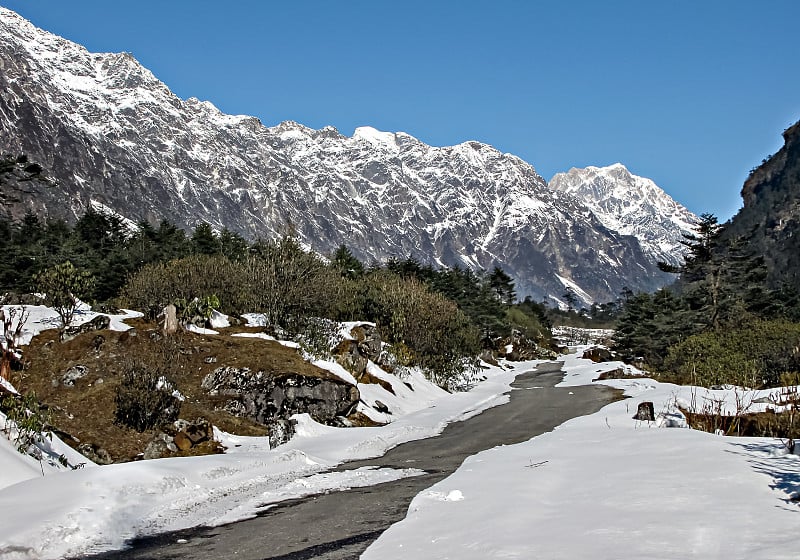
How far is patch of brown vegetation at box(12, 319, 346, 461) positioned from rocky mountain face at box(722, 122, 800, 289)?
11599 cm

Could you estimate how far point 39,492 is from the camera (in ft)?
34.1

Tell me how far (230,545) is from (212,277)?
29937 millimetres

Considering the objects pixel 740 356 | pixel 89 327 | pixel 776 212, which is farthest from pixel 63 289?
pixel 776 212

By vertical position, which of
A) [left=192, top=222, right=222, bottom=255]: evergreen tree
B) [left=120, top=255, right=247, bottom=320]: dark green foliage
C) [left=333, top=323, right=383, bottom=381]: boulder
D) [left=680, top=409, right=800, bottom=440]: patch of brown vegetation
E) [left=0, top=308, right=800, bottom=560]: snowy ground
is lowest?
[left=0, top=308, right=800, bottom=560]: snowy ground

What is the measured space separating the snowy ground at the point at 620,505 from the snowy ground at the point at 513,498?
0.02 meters

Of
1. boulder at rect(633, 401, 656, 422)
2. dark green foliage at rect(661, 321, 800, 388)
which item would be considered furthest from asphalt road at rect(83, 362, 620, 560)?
dark green foliage at rect(661, 321, 800, 388)

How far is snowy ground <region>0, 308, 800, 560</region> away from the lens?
6.88 m

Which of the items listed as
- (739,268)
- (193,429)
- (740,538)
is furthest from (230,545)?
(739,268)

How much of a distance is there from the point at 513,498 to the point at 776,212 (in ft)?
561

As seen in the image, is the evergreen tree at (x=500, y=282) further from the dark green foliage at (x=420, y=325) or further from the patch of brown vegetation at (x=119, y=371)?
the patch of brown vegetation at (x=119, y=371)

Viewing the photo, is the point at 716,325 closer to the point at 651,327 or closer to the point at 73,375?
the point at 651,327

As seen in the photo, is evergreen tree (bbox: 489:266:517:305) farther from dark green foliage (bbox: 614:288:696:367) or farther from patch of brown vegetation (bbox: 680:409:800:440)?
patch of brown vegetation (bbox: 680:409:800:440)

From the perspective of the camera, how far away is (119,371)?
21.3 m

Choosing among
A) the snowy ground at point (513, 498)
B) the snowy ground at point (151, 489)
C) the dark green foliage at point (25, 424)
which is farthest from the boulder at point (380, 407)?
the dark green foliage at point (25, 424)
